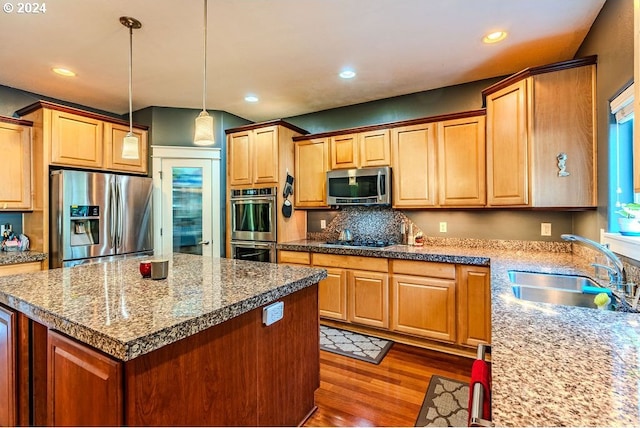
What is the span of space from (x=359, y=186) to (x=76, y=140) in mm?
3058

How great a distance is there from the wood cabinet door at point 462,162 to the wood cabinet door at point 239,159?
2.27m

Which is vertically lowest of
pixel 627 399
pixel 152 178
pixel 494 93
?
pixel 627 399

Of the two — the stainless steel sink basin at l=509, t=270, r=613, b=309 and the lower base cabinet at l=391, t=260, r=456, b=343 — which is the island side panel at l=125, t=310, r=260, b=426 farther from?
the lower base cabinet at l=391, t=260, r=456, b=343

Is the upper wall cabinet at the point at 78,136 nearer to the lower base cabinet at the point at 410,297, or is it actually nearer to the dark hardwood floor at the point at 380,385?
the lower base cabinet at the point at 410,297

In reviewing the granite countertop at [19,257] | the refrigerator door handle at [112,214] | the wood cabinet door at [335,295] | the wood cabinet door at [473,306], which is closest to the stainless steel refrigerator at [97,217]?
the refrigerator door handle at [112,214]

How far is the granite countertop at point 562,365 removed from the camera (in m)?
0.62

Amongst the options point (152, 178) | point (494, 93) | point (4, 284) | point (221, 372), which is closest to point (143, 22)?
point (4, 284)

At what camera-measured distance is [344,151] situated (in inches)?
146

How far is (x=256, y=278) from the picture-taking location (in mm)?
1768

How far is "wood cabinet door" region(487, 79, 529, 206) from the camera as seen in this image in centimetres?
257

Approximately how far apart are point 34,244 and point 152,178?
1338 millimetres

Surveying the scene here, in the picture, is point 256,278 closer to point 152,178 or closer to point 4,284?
point 4,284

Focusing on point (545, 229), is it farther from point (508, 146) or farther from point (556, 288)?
point (556, 288)

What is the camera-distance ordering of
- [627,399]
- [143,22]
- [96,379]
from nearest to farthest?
[627,399] → [96,379] → [143,22]
